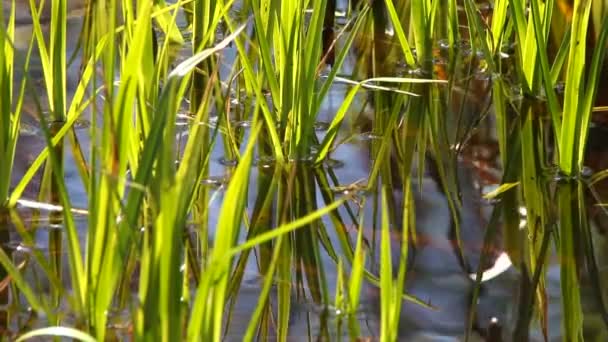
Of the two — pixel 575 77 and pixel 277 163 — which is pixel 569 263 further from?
pixel 277 163

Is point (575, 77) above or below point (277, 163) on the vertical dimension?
above

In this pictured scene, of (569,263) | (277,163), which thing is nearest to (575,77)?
(569,263)

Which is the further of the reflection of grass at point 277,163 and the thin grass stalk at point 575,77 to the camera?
the thin grass stalk at point 575,77

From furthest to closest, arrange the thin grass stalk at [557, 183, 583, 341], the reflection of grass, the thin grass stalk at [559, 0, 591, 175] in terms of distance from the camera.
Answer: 1. the thin grass stalk at [559, 0, 591, 175]
2. the thin grass stalk at [557, 183, 583, 341]
3. the reflection of grass

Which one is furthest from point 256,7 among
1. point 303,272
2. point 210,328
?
point 210,328

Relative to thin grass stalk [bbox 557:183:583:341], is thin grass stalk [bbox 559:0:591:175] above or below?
above

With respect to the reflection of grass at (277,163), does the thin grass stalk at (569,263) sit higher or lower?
lower

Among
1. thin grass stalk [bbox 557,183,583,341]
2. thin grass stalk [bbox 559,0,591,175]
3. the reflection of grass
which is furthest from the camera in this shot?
thin grass stalk [bbox 559,0,591,175]

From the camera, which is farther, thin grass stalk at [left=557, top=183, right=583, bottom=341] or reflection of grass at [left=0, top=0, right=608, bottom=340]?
thin grass stalk at [left=557, top=183, right=583, bottom=341]
